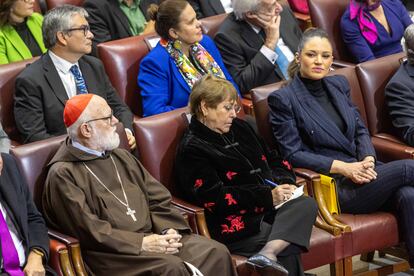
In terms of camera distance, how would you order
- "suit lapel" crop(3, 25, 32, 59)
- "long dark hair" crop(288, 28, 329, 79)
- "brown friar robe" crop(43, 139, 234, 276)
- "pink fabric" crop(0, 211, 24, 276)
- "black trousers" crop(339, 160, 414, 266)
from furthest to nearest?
"suit lapel" crop(3, 25, 32, 59)
"long dark hair" crop(288, 28, 329, 79)
"black trousers" crop(339, 160, 414, 266)
"brown friar robe" crop(43, 139, 234, 276)
"pink fabric" crop(0, 211, 24, 276)

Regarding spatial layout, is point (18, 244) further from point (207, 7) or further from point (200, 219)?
point (207, 7)

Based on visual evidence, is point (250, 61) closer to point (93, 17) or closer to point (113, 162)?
point (93, 17)

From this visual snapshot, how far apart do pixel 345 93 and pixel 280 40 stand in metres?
0.89

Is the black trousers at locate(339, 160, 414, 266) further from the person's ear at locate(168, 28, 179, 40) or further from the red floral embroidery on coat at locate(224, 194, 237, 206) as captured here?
the person's ear at locate(168, 28, 179, 40)

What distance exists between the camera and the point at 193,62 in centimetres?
491

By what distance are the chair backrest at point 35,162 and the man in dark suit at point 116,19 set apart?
5.19 feet

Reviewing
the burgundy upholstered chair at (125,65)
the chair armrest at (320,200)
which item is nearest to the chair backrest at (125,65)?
the burgundy upholstered chair at (125,65)

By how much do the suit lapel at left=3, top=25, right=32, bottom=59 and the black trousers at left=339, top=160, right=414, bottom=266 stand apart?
182 cm

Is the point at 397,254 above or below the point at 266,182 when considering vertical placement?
below

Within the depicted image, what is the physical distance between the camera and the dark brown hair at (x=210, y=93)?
13.4 ft

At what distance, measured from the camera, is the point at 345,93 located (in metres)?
4.62

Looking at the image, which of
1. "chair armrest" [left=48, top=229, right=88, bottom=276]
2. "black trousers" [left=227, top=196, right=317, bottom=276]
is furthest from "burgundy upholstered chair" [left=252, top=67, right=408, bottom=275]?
"chair armrest" [left=48, top=229, right=88, bottom=276]

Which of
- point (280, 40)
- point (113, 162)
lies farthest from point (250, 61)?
point (113, 162)

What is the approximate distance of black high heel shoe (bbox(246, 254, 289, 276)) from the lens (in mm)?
3773
